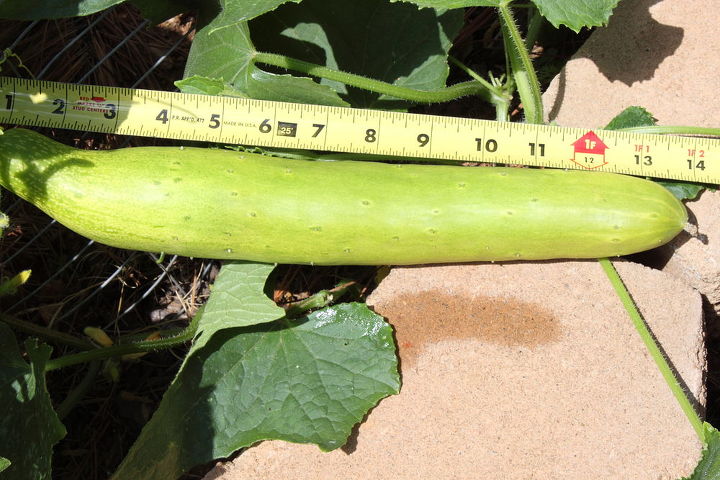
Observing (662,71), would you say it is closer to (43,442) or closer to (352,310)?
(352,310)

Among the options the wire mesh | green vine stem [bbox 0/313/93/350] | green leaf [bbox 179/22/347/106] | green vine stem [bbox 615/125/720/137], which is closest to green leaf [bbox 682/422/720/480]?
green vine stem [bbox 615/125/720/137]

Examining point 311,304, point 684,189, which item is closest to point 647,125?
point 684,189

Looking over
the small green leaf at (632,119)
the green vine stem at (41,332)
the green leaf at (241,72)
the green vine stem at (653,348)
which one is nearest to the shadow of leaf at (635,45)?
the small green leaf at (632,119)

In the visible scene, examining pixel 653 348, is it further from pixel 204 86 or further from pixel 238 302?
pixel 204 86

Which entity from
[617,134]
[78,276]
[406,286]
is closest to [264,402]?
[406,286]

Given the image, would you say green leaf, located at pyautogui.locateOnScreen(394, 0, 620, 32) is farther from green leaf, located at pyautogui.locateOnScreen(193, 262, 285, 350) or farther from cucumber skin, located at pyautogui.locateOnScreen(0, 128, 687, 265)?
green leaf, located at pyautogui.locateOnScreen(193, 262, 285, 350)
